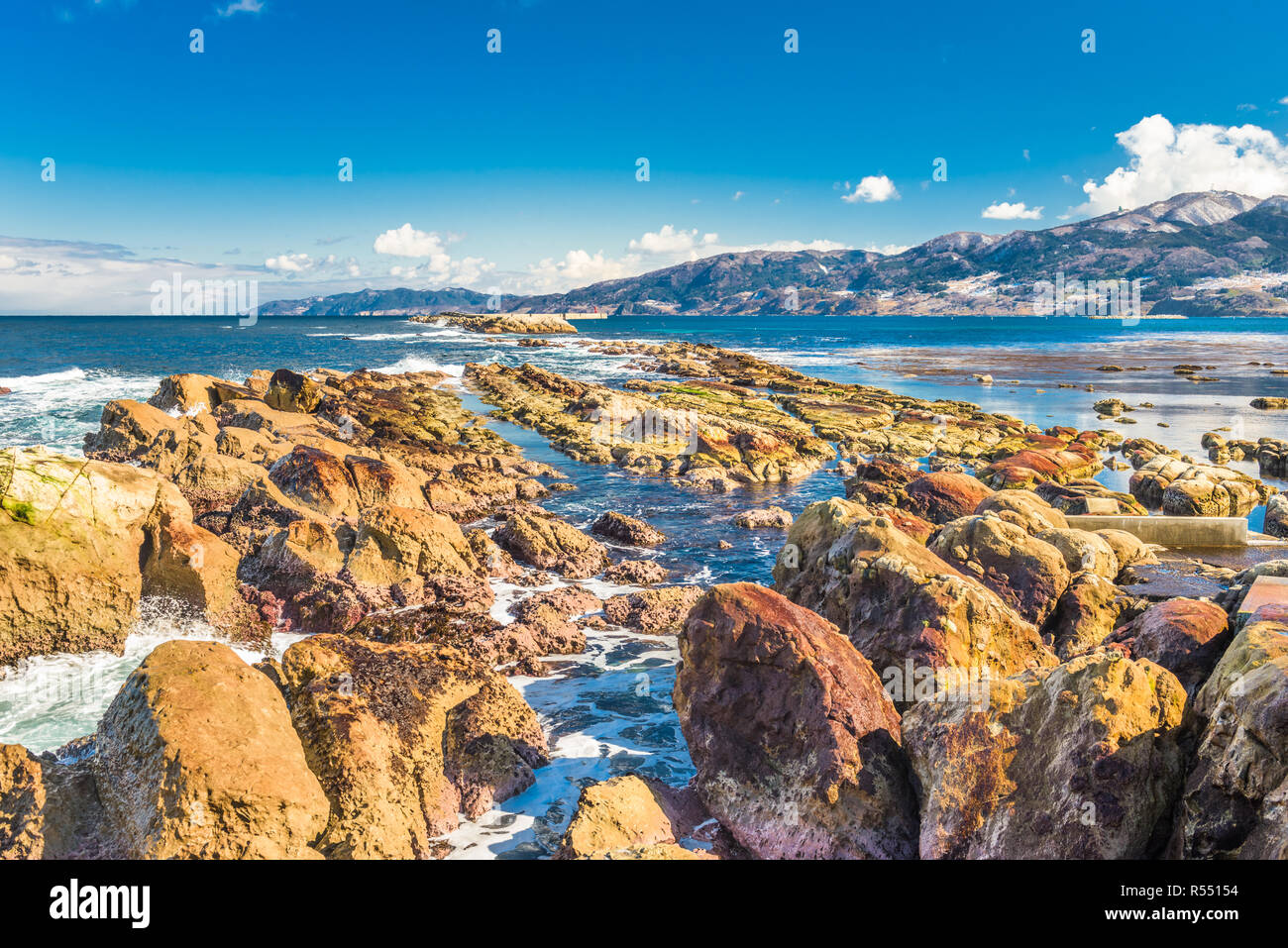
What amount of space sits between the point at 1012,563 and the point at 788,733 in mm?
6863

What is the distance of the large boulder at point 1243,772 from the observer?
563 cm

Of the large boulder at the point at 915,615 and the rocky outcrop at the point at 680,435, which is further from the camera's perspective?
the rocky outcrop at the point at 680,435

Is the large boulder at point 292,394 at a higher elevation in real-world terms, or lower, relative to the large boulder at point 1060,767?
higher

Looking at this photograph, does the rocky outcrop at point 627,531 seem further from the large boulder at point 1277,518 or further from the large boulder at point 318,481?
the large boulder at point 1277,518

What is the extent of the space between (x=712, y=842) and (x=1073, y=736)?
394cm

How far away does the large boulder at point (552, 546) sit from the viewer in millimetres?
17453

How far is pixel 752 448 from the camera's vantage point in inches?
1235

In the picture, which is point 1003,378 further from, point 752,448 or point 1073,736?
point 1073,736

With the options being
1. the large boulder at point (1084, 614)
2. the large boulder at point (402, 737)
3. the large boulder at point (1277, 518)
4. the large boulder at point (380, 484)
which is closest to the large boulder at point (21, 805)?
the large boulder at point (402, 737)

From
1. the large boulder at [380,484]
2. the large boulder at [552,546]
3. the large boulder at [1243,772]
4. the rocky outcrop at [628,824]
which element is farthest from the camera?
the large boulder at [380,484]

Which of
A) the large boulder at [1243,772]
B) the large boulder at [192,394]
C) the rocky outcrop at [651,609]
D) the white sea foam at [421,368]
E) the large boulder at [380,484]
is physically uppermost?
the white sea foam at [421,368]

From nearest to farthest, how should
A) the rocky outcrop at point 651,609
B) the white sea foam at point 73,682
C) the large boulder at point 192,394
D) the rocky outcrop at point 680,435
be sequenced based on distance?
the white sea foam at point 73,682 < the rocky outcrop at point 651,609 < the rocky outcrop at point 680,435 < the large boulder at point 192,394

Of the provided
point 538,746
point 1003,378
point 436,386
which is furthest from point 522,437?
point 1003,378

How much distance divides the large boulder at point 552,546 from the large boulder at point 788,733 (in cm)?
820
